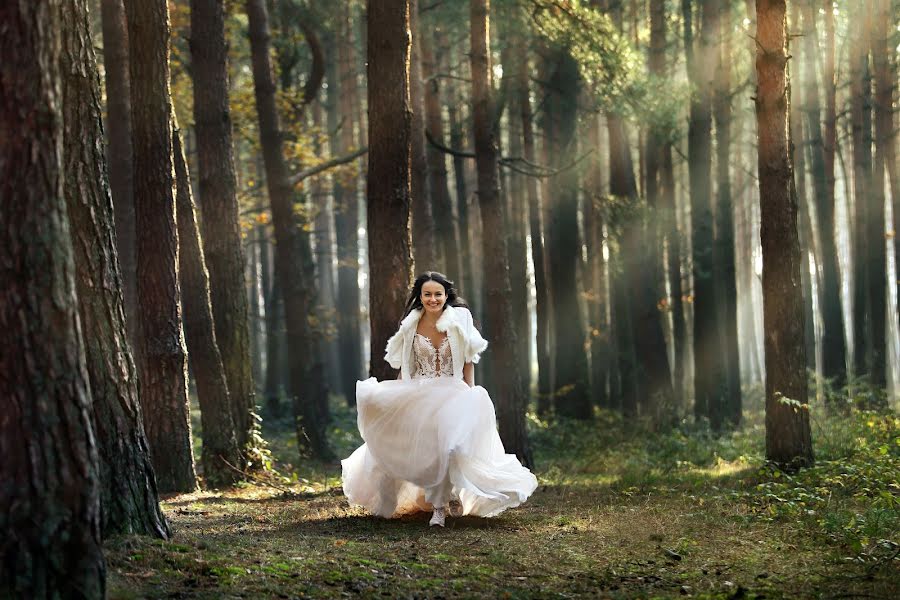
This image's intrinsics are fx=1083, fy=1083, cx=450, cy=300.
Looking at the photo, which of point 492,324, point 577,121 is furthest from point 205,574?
point 577,121

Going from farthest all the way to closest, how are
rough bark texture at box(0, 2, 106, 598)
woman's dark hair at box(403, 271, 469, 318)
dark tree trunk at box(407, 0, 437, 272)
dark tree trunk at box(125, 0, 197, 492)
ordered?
dark tree trunk at box(407, 0, 437, 272) < dark tree trunk at box(125, 0, 197, 492) < woman's dark hair at box(403, 271, 469, 318) < rough bark texture at box(0, 2, 106, 598)

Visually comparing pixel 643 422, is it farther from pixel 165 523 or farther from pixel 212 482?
pixel 165 523

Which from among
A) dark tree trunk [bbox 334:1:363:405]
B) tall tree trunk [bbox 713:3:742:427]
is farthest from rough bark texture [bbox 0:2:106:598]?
dark tree trunk [bbox 334:1:363:405]

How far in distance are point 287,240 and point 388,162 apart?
25.0ft

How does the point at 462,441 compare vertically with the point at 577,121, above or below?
below

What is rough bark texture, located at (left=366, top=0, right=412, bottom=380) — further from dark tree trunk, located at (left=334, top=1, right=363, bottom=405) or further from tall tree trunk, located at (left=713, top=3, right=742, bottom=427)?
dark tree trunk, located at (left=334, top=1, right=363, bottom=405)

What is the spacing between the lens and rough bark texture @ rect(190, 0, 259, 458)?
14.1 meters

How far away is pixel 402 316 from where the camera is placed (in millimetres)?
12445

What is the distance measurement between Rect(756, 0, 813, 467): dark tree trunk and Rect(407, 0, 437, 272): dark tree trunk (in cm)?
575

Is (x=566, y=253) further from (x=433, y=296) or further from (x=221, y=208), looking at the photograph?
(x=433, y=296)

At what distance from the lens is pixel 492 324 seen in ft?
55.3

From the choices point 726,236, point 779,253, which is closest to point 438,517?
point 779,253

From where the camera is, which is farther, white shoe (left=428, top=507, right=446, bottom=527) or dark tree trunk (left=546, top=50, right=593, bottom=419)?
dark tree trunk (left=546, top=50, right=593, bottom=419)

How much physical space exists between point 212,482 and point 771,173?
7.87 m
